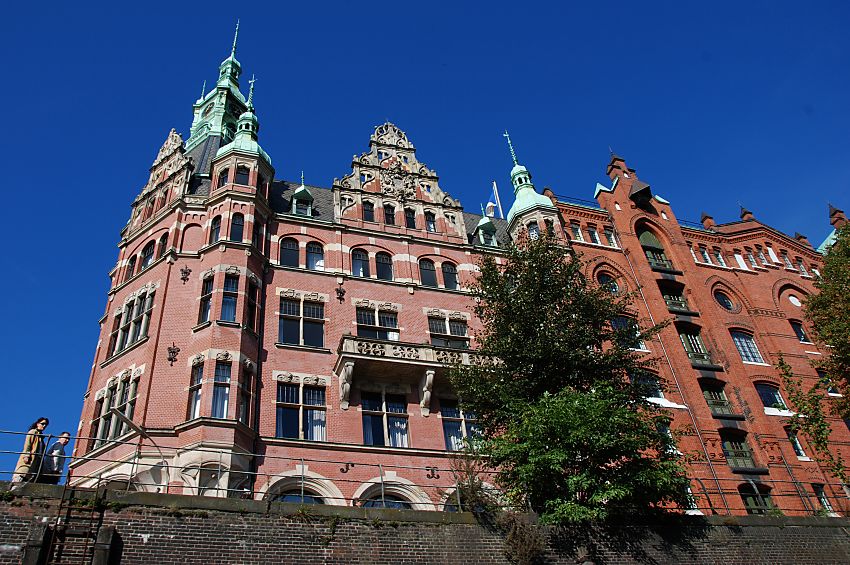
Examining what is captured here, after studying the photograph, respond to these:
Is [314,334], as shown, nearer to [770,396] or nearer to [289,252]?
[289,252]

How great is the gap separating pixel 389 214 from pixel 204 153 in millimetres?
11585

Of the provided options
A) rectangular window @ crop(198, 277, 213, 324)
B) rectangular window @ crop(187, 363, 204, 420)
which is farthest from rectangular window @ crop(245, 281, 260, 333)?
rectangular window @ crop(187, 363, 204, 420)

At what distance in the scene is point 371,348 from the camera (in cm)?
2842

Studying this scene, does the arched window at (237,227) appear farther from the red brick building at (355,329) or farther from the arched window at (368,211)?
the arched window at (368,211)

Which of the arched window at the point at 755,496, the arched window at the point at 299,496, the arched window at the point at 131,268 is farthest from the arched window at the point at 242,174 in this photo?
the arched window at the point at 755,496

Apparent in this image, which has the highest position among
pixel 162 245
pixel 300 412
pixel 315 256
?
pixel 162 245

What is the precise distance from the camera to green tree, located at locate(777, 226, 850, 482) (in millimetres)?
29031

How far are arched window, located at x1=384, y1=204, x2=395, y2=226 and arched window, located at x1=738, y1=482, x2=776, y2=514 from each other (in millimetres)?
21720

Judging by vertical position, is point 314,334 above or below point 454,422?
above

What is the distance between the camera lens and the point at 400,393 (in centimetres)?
2938

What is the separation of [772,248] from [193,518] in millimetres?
42963

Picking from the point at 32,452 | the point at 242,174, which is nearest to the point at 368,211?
the point at 242,174

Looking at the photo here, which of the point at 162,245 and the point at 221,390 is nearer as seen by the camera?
the point at 221,390

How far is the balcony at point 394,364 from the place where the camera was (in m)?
28.1
